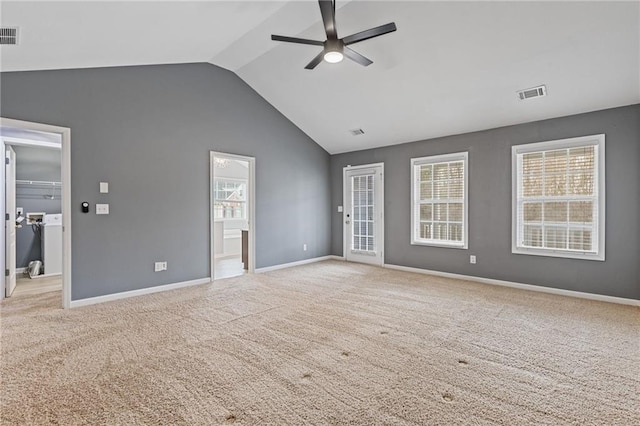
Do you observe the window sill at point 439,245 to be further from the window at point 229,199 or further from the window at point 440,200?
the window at point 229,199

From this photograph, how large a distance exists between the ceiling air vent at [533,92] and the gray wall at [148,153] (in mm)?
4073

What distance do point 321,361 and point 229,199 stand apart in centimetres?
697

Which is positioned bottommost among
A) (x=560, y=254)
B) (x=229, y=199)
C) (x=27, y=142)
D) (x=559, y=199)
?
(x=560, y=254)

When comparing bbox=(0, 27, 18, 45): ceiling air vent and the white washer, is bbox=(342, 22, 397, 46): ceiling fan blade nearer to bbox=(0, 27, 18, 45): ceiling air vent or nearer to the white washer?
bbox=(0, 27, 18, 45): ceiling air vent

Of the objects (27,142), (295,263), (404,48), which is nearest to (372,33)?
(404,48)

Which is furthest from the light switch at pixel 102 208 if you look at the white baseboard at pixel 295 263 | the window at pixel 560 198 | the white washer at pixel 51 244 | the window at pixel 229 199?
the window at pixel 560 198

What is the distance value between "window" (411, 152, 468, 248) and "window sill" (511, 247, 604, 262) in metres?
0.85

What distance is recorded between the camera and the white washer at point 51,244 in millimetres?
5316

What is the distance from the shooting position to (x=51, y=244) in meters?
5.36

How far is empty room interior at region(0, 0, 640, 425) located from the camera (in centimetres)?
222

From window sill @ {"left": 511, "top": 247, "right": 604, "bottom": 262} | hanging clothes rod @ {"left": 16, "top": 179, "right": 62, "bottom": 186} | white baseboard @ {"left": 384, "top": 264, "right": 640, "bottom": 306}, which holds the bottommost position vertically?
white baseboard @ {"left": 384, "top": 264, "right": 640, "bottom": 306}

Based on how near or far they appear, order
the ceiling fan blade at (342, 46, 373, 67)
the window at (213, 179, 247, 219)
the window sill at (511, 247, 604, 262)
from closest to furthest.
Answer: the ceiling fan blade at (342, 46, 373, 67)
the window sill at (511, 247, 604, 262)
the window at (213, 179, 247, 219)

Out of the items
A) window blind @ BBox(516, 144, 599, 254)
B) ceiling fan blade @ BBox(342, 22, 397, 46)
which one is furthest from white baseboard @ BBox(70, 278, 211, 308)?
Result: window blind @ BBox(516, 144, 599, 254)

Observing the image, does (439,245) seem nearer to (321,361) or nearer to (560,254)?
(560,254)
